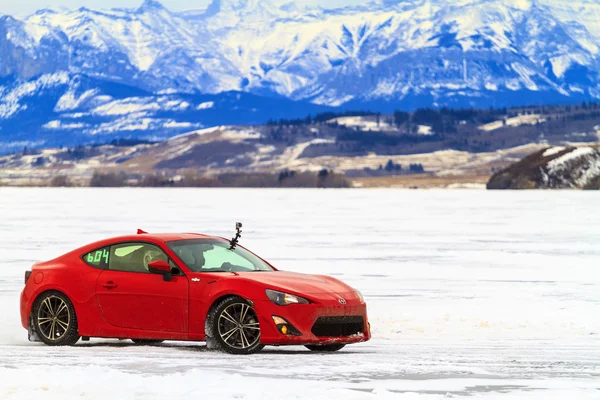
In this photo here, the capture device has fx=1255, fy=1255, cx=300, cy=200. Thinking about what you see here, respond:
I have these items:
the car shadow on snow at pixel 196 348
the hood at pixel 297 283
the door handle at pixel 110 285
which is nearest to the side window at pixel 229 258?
the hood at pixel 297 283

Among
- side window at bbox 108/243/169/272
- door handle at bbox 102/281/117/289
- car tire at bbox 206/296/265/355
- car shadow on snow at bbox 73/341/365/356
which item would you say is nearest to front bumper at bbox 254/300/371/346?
car tire at bbox 206/296/265/355

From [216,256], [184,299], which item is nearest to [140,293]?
[184,299]

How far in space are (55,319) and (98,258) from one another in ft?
2.96

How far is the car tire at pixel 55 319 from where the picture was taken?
15203mm

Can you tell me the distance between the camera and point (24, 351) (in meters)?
14.6

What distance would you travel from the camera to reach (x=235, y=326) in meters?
14.2

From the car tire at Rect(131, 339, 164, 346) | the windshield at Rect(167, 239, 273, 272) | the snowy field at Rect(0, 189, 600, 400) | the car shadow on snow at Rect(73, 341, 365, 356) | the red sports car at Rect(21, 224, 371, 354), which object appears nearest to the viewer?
the snowy field at Rect(0, 189, 600, 400)

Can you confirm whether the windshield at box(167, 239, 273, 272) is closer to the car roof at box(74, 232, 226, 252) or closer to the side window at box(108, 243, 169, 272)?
the car roof at box(74, 232, 226, 252)

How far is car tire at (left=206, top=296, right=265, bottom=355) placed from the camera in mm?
14109

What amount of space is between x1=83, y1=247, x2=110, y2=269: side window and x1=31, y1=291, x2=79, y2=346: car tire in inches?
21.0

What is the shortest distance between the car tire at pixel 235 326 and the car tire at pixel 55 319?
1972 mm

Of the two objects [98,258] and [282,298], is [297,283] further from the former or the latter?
[98,258]

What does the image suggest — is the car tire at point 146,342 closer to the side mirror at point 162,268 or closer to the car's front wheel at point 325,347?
the side mirror at point 162,268

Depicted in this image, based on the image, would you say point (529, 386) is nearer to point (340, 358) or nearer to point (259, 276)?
point (340, 358)
